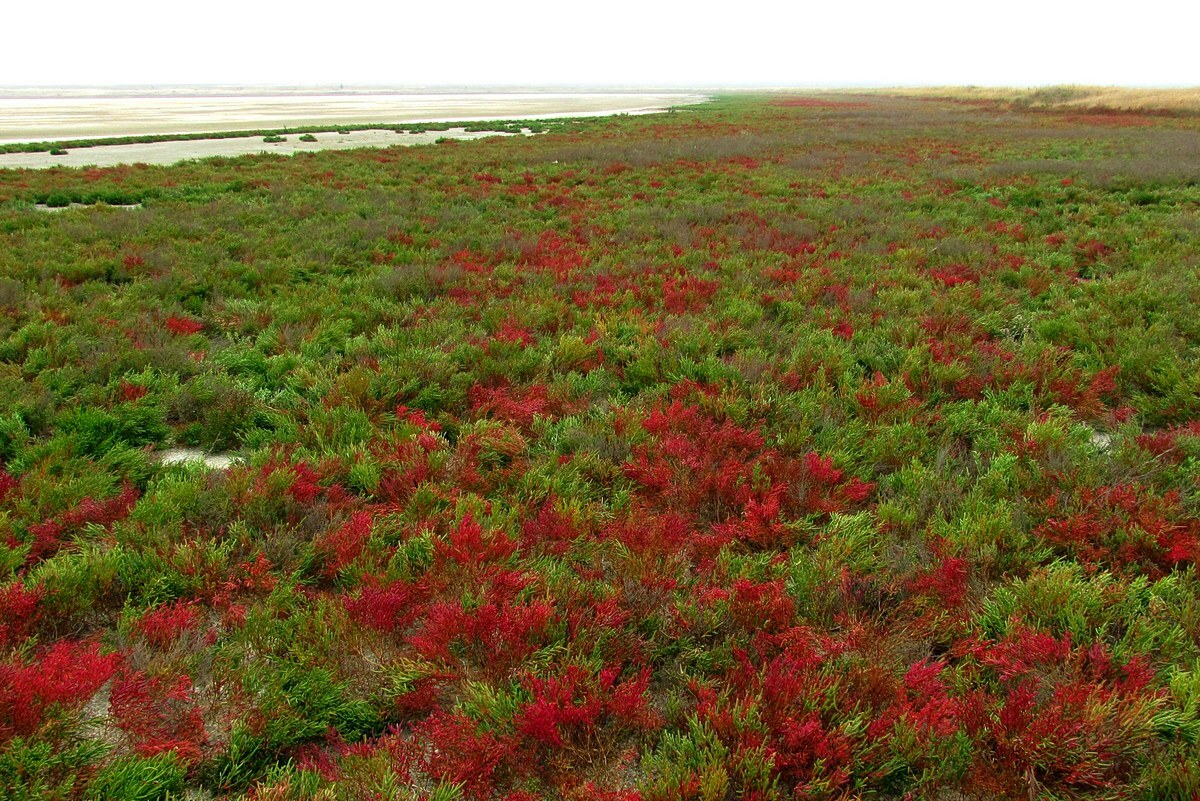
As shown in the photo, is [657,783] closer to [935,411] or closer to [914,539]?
[914,539]

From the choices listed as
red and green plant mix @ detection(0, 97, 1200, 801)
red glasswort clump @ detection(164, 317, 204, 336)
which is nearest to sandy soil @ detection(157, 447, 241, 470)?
red and green plant mix @ detection(0, 97, 1200, 801)

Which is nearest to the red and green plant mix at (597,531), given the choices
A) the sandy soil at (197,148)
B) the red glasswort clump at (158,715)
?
the red glasswort clump at (158,715)

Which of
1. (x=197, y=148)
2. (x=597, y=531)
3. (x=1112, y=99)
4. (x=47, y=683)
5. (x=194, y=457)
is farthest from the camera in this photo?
(x=1112, y=99)

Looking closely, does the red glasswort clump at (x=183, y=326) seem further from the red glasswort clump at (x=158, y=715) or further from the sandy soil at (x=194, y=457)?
the red glasswort clump at (x=158, y=715)

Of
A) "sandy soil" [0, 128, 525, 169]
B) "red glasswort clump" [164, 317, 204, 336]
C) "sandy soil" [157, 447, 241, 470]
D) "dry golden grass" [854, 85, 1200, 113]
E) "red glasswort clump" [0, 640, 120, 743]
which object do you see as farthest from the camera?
"dry golden grass" [854, 85, 1200, 113]

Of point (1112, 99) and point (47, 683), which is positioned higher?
point (1112, 99)

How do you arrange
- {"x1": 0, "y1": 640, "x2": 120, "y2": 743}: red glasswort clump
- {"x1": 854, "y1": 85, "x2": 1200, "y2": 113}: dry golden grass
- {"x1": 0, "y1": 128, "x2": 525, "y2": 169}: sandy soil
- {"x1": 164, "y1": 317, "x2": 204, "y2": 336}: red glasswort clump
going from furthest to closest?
1. {"x1": 854, "y1": 85, "x2": 1200, "y2": 113}: dry golden grass
2. {"x1": 0, "y1": 128, "x2": 525, "y2": 169}: sandy soil
3. {"x1": 164, "y1": 317, "x2": 204, "y2": 336}: red glasswort clump
4. {"x1": 0, "y1": 640, "x2": 120, "y2": 743}: red glasswort clump

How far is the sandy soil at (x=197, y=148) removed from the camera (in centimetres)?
2095

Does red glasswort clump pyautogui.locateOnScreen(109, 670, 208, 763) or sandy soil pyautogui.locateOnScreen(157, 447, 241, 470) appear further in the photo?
sandy soil pyautogui.locateOnScreen(157, 447, 241, 470)

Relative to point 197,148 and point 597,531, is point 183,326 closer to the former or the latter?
point 597,531

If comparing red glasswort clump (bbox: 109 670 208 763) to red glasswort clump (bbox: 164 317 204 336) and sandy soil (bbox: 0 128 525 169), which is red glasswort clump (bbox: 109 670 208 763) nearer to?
red glasswort clump (bbox: 164 317 204 336)

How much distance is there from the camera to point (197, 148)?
26.4 metres

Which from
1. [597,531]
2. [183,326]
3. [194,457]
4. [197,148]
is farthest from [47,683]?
[197,148]

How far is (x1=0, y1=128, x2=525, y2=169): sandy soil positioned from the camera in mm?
20953
